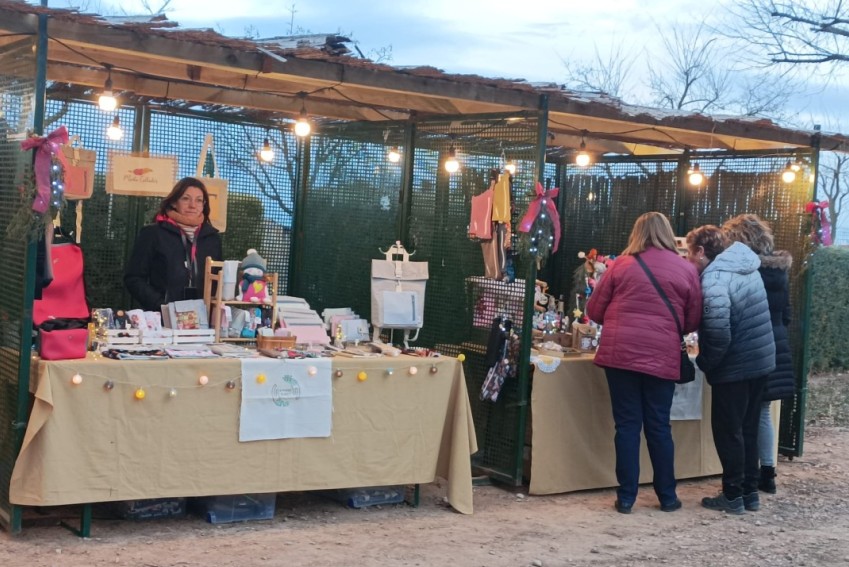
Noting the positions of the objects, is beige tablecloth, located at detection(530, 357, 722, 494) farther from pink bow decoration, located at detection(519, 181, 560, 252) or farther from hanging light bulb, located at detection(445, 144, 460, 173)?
hanging light bulb, located at detection(445, 144, 460, 173)

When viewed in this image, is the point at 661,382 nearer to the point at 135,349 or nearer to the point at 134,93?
the point at 135,349

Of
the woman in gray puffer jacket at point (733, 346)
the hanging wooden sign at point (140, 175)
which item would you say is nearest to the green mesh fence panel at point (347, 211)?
the hanging wooden sign at point (140, 175)

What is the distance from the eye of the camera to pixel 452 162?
7098 millimetres

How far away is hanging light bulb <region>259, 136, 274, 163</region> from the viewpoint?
294 inches

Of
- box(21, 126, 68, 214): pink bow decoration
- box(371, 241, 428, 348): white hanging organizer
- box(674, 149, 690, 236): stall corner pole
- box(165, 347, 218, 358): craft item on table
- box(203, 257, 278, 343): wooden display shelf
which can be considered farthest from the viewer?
box(674, 149, 690, 236): stall corner pole

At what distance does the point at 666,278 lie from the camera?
20.1 ft

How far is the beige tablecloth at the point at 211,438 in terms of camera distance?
493cm

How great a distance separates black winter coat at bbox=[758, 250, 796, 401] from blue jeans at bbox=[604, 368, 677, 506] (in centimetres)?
93

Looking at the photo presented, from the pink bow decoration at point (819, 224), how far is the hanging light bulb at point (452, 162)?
9.15ft

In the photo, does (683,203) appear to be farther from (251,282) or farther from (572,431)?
(251,282)

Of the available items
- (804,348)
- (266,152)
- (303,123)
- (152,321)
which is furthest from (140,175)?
(804,348)

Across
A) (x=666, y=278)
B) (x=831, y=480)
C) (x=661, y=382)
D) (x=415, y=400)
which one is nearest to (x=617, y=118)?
(x=666, y=278)

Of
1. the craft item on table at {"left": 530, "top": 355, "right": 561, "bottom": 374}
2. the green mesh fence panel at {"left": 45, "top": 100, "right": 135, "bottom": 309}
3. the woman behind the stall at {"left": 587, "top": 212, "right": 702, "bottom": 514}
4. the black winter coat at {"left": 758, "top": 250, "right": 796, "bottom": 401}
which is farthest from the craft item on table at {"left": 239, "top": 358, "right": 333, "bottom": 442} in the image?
the black winter coat at {"left": 758, "top": 250, "right": 796, "bottom": 401}

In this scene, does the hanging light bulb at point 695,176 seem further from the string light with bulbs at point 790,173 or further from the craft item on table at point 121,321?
the craft item on table at point 121,321
